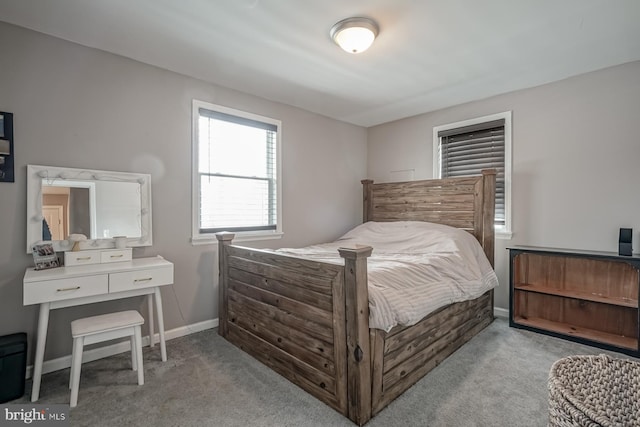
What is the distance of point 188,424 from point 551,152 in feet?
12.2

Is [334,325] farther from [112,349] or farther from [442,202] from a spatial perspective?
[442,202]

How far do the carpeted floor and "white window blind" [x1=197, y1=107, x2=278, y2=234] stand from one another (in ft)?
4.14

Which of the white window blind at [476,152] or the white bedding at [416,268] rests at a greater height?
the white window blind at [476,152]

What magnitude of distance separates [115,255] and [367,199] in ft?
9.83

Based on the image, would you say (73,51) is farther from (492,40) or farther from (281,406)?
(492,40)

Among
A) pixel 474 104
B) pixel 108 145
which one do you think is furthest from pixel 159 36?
pixel 474 104

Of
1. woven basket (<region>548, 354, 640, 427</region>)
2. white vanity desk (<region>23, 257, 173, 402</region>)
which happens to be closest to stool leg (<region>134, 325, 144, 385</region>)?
white vanity desk (<region>23, 257, 173, 402</region>)

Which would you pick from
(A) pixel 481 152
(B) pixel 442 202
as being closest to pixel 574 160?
(A) pixel 481 152

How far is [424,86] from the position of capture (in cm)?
315

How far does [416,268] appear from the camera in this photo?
7.48 ft

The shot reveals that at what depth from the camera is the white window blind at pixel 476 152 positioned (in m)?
3.36

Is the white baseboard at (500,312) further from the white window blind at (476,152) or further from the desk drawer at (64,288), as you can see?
the desk drawer at (64,288)

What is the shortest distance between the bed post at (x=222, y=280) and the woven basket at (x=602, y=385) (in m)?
2.36

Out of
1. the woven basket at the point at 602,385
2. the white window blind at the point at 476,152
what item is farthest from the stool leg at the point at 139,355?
the white window blind at the point at 476,152
